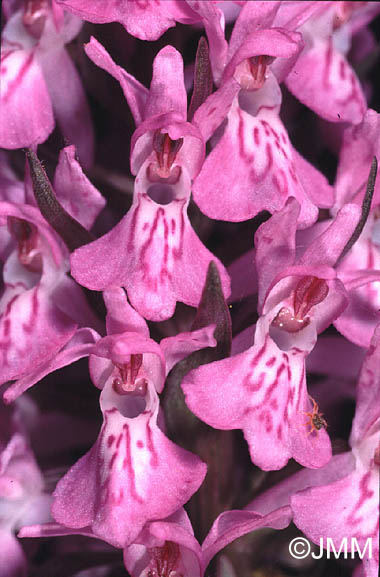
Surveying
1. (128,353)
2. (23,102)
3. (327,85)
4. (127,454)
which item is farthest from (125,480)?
(327,85)

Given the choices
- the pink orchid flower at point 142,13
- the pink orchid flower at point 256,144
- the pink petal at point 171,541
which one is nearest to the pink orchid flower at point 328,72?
the pink orchid flower at point 256,144

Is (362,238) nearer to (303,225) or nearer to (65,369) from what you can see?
(303,225)

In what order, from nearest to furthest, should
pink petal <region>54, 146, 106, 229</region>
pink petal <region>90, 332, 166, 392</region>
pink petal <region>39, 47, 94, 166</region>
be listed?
pink petal <region>90, 332, 166, 392</region> → pink petal <region>54, 146, 106, 229</region> → pink petal <region>39, 47, 94, 166</region>

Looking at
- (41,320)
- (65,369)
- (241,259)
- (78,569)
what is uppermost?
(241,259)

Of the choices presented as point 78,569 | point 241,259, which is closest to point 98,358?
point 241,259

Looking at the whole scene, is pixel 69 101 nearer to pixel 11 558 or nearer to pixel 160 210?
pixel 160 210

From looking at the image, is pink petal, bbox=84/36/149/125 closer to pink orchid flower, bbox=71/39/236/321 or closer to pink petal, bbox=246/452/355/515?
pink orchid flower, bbox=71/39/236/321

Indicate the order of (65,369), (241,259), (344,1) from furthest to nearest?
(344,1) → (65,369) → (241,259)

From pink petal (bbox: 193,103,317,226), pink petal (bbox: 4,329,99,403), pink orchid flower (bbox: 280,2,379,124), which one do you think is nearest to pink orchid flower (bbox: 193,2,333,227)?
pink petal (bbox: 193,103,317,226)
